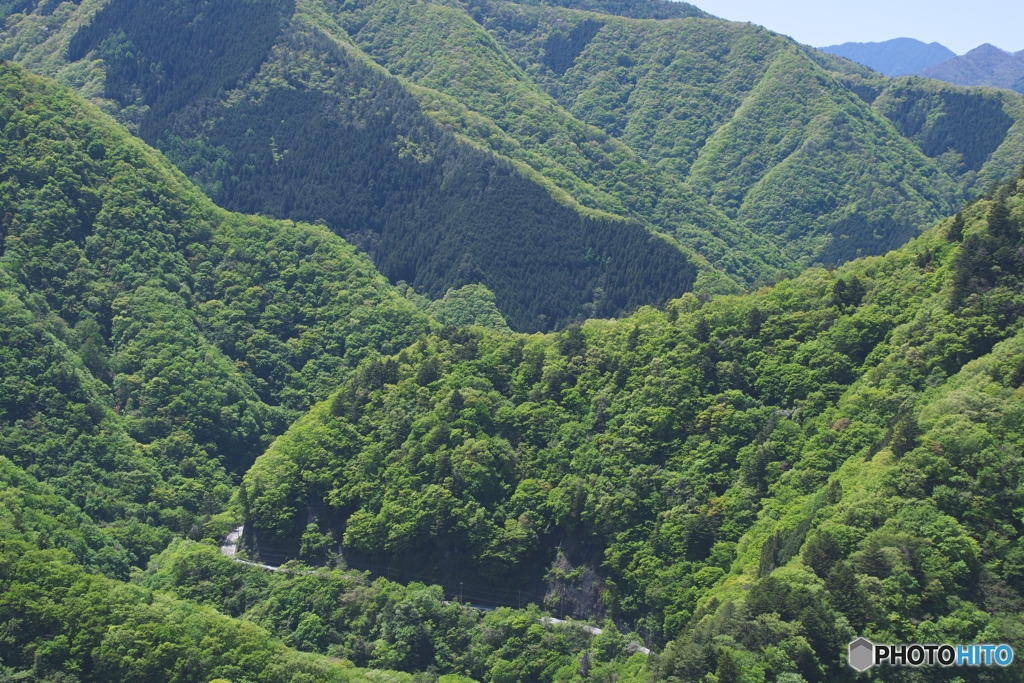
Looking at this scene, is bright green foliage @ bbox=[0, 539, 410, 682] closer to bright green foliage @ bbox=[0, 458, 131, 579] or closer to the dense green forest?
the dense green forest

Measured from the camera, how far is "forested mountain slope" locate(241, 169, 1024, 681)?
69125 millimetres

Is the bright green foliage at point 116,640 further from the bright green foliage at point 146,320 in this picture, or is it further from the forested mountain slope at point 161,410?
the bright green foliage at point 146,320

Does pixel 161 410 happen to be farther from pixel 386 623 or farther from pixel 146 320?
pixel 386 623

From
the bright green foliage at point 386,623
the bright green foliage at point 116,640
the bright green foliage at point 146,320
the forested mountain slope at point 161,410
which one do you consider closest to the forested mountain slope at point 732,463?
the bright green foliage at point 386,623

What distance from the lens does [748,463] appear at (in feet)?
320

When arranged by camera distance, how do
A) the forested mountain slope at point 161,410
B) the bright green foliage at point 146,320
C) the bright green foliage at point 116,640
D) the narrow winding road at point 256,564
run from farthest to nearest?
the bright green foliage at point 146,320
the narrow winding road at point 256,564
the forested mountain slope at point 161,410
the bright green foliage at point 116,640

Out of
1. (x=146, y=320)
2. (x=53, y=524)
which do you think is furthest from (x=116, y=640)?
(x=146, y=320)

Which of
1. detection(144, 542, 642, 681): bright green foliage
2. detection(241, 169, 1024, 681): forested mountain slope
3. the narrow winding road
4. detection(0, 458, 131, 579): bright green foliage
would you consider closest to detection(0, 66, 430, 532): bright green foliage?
the narrow winding road

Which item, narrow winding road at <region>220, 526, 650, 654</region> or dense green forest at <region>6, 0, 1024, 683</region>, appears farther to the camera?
narrow winding road at <region>220, 526, 650, 654</region>

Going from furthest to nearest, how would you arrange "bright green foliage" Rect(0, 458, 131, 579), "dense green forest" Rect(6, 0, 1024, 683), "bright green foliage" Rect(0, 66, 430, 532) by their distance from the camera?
"bright green foliage" Rect(0, 66, 430, 532) → "bright green foliage" Rect(0, 458, 131, 579) → "dense green forest" Rect(6, 0, 1024, 683)

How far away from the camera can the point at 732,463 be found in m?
101

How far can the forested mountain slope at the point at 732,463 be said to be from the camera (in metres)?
69.1


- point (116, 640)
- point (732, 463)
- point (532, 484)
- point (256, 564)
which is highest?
point (732, 463)

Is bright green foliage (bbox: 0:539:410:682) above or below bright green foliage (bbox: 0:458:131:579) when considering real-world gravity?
below
